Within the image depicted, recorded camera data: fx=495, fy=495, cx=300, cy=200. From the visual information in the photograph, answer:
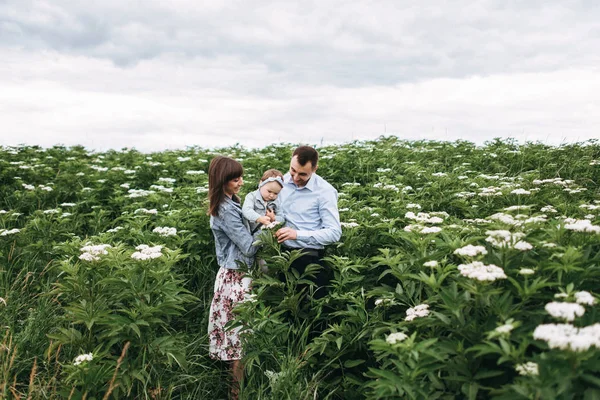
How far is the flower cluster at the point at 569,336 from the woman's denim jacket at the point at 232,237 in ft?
10.1

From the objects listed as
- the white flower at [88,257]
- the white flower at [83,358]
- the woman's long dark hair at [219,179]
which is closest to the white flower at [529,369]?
the white flower at [83,358]

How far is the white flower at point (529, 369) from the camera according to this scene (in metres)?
2.81

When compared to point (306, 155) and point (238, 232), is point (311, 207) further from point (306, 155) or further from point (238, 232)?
point (238, 232)

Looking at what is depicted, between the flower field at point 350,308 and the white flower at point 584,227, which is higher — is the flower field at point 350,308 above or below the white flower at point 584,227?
below

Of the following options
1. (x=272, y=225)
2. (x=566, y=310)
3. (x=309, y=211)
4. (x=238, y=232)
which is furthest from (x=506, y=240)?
(x=238, y=232)

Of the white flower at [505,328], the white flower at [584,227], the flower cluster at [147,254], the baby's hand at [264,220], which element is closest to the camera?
the white flower at [505,328]

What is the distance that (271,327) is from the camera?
4.81 meters

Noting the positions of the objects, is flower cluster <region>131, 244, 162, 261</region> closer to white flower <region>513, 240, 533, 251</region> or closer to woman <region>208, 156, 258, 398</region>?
woman <region>208, 156, 258, 398</region>

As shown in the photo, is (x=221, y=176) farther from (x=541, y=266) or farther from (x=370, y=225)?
(x=541, y=266)

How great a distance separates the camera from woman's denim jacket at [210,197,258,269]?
5191 mm

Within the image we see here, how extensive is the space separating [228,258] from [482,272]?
285 centimetres

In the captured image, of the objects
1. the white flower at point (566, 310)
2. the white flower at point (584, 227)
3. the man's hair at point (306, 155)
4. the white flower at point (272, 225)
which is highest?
the man's hair at point (306, 155)

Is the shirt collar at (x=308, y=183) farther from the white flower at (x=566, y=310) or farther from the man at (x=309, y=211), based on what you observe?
the white flower at (x=566, y=310)

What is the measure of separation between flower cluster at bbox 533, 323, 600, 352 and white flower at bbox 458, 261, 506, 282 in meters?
0.52
